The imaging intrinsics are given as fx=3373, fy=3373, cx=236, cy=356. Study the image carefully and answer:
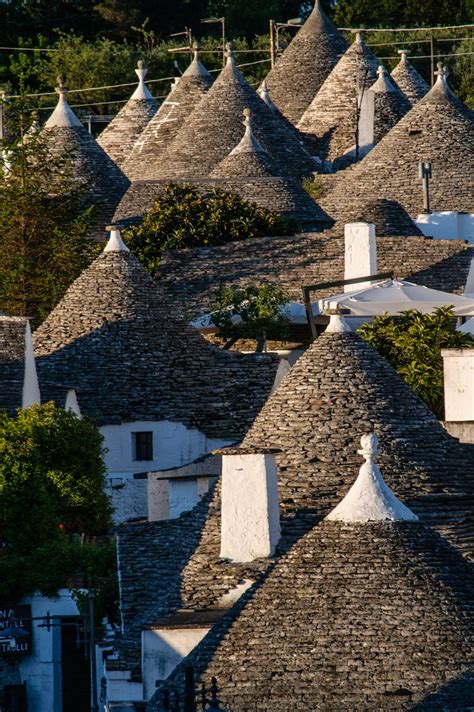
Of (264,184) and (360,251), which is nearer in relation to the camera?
(360,251)

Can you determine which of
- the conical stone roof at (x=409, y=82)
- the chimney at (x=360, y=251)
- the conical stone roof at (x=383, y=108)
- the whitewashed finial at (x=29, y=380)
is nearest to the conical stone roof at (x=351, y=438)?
the whitewashed finial at (x=29, y=380)

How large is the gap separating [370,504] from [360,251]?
27.3 metres

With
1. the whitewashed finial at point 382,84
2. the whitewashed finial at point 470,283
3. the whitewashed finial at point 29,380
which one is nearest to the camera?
the whitewashed finial at point 29,380

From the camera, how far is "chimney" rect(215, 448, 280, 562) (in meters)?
36.9

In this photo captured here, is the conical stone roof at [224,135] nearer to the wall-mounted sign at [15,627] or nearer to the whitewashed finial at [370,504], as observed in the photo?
the wall-mounted sign at [15,627]

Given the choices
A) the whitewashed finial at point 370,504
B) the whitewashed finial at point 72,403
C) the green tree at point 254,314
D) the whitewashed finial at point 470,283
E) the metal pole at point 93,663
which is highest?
the whitewashed finial at point 470,283

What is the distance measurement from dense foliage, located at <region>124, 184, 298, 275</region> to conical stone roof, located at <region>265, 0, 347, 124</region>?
17.2 metres

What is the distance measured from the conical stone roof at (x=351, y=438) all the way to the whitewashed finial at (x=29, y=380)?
37.0 ft

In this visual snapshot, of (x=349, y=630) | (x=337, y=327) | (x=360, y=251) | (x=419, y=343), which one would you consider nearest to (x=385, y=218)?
(x=360, y=251)

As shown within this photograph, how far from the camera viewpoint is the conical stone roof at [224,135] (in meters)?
77.1

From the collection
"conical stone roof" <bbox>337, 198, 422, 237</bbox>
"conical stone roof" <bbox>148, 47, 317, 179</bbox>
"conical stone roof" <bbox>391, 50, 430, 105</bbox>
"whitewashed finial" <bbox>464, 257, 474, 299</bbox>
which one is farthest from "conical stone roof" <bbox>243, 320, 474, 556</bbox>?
"conical stone roof" <bbox>391, 50, 430, 105</bbox>

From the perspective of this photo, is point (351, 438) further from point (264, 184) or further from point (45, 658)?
point (264, 184)

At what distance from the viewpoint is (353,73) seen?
82.7m

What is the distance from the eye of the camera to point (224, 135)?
7812cm
